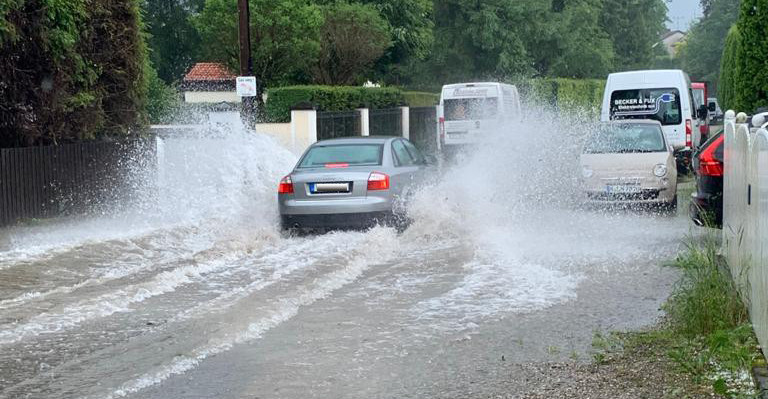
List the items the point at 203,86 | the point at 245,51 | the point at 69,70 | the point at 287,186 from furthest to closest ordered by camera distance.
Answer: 1. the point at 203,86
2. the point at 245,51
3. the point at 69,70
4. the point at 287,186

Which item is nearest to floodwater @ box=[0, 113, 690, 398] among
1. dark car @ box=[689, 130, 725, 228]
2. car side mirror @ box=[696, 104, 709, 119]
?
dark car @ box=[689, 130, 725, 228]

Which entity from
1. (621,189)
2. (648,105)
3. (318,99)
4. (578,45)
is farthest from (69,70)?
(578,45)

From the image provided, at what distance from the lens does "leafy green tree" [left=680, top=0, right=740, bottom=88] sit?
287ft

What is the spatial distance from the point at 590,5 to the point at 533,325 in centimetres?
5850

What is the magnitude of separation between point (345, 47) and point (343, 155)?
909 inches

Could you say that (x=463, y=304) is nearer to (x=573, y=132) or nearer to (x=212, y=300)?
(x=212, y=300)

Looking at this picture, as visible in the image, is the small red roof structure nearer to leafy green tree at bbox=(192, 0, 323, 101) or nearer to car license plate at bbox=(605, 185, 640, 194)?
leafy green tree at bbox=(192, 0, 323, 101)

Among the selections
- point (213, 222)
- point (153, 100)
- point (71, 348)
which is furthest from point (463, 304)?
point (153, 100)

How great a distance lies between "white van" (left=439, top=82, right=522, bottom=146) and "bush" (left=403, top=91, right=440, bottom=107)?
29.3 ft

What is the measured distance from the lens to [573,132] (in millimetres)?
22266

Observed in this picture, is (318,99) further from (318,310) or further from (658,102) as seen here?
(318,310)

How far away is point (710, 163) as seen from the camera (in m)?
12.5

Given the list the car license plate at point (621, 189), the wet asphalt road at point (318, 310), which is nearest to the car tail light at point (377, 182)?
the wet asphalt road at point (318, 310)

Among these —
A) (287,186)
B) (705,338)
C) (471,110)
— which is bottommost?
(705,338)
